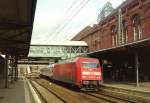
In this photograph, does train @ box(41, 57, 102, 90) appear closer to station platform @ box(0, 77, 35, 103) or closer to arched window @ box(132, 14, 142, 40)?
station platform @ box(0, 77, 35, 103)

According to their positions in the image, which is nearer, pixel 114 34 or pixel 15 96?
pixel 15 96

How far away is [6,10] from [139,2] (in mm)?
32370

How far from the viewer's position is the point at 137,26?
50.8 m

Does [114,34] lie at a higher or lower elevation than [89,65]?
higher

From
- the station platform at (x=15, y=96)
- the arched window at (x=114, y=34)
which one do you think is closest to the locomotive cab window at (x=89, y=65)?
the station platform at (x=15, y=96)

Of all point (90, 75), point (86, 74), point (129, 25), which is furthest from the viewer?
point (129, 25)

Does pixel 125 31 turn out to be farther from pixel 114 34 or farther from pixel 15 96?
pixel 15 96

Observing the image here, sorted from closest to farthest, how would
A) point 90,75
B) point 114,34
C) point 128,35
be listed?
point 90,75 < point 128,35 < point 114,34

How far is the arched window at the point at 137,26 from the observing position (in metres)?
49.5

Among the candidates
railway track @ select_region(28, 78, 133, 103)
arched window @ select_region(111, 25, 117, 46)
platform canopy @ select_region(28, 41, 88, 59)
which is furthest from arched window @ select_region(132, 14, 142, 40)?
platform canopy @ select_region(28, 41, 88, 59)

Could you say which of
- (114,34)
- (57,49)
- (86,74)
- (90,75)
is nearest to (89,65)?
(90,75)

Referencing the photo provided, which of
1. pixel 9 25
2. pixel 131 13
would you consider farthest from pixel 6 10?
pixel 131 13

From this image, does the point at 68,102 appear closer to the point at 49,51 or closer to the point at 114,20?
the point at 114,20

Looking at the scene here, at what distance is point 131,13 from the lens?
51.8 m
